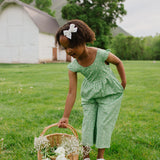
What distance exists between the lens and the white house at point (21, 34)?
2125 cm

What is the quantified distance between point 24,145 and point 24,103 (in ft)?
6.99

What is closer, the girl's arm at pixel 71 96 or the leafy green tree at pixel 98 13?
the girl's arm at pixel 71 96

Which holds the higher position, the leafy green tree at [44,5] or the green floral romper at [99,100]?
the leafy green tree at [44,5]

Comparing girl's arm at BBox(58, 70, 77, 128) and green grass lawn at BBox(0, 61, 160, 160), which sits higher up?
girl's arm at BBox(58, 70, 77, 128)

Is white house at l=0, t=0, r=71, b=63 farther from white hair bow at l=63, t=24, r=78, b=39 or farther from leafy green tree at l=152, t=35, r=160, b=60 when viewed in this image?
leafy green tree at l=152, t=35, r=160, b=60

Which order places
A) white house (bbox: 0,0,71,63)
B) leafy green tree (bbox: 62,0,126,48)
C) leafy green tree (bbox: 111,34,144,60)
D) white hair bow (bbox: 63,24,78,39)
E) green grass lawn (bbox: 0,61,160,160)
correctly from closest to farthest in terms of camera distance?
1. white hair bow (bbox: 63,24,78,39)
2. green grass lawn (bbox: 0,61,160,160)
3. white house (bbox: 0,0,71,63)
4. leafy green tree (bbox: 62,0,126,48)
5. leafy green tree (bbox: 111,34,144,60)

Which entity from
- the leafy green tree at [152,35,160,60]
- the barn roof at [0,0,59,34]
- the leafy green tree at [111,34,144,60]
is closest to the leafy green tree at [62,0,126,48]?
the barn roof at [0,0,59,34]

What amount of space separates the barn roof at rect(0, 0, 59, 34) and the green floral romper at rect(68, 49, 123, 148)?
1986 centimetres

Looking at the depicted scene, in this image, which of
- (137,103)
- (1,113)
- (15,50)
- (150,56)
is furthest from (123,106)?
(150,56)

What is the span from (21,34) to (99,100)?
2083cm

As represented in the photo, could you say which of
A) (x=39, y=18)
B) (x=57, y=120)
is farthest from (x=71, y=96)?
(x=39, y=18)

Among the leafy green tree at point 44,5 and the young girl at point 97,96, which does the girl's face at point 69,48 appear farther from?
the leafy green tree at point 44,5

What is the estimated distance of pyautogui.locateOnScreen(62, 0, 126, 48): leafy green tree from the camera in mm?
23797

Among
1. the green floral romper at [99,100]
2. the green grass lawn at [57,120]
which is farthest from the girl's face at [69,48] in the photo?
the green grass lawn at [57,120]
